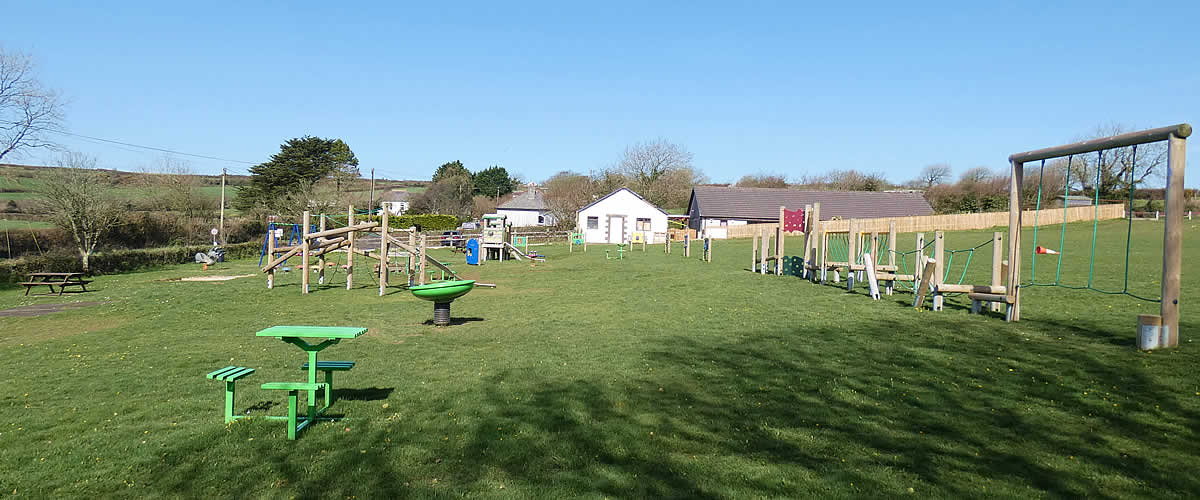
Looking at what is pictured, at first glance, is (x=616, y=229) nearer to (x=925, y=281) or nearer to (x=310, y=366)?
(x=925, y=281)

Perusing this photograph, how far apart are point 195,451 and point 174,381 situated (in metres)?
3.21

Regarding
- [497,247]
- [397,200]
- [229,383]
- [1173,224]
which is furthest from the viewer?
[397,200]

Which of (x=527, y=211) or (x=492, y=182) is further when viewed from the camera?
(x=492, y=182)

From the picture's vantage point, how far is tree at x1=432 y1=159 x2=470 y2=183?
100 meters

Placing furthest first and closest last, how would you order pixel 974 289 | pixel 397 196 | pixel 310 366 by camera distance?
1. pixel 397 196
2. pixel 974 289
3. pixel 310 366

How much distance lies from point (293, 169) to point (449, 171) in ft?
122

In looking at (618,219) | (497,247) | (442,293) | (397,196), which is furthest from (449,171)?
(442,293)

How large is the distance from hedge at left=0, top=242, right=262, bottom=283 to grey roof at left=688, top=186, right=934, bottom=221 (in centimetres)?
3674

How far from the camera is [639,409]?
260 inches

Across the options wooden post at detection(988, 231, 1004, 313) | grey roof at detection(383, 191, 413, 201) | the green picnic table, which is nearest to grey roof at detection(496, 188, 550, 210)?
grey roof at detection(383, 191, 413, 201)

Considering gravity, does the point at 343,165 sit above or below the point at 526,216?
above

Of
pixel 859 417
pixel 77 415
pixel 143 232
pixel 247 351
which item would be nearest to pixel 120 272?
pixel 143 232

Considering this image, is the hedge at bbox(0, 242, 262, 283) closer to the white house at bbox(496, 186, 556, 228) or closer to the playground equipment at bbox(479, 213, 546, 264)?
the playground equipment at bbox(479, 213, 546, 264)

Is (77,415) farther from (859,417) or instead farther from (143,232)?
(143,232)
